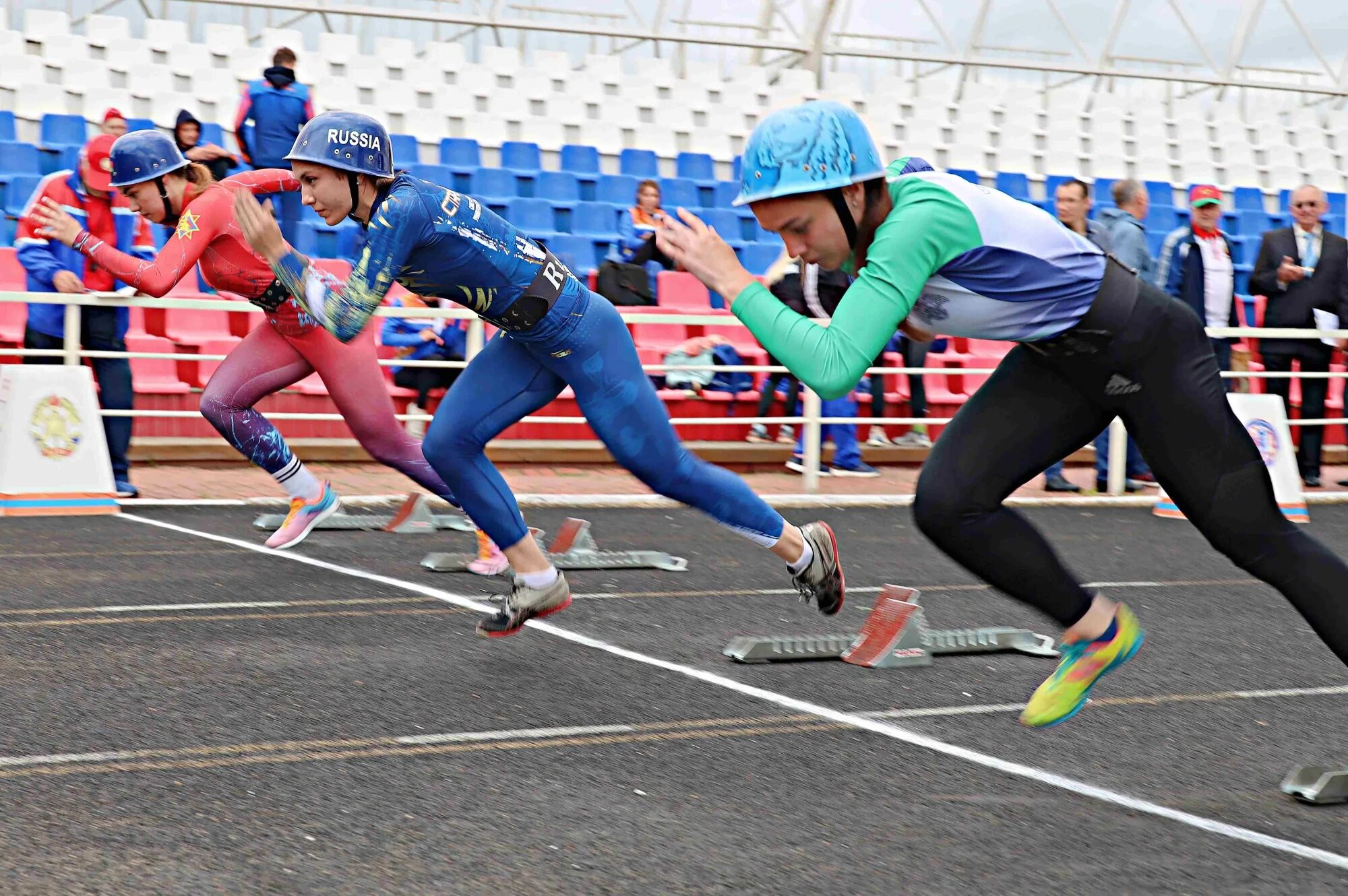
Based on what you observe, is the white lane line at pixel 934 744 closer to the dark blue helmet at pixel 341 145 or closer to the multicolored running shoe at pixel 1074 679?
the multicolored running shoe at pixel 1074 679

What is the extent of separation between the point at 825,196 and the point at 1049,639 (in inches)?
115

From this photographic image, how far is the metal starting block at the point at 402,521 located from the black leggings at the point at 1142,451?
5108mm

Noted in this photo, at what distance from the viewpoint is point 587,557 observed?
8.11 m

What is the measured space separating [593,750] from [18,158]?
1183 centimetres

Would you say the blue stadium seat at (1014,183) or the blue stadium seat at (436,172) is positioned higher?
the blue stadium seat at (436,172)

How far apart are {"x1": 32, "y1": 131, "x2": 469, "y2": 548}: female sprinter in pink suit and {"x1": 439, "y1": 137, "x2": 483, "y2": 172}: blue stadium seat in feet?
30.5

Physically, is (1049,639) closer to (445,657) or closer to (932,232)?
(445,657)

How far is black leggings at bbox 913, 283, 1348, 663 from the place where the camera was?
13.4 ft

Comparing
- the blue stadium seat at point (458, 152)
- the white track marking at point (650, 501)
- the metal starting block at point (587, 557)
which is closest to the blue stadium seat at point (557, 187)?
the blue stadium seat at point (458, 152)

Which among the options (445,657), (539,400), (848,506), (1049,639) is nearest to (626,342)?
(539,400)

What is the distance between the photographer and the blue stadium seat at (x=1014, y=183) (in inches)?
779

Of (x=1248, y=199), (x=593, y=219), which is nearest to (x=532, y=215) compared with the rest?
(x=593, y=219)

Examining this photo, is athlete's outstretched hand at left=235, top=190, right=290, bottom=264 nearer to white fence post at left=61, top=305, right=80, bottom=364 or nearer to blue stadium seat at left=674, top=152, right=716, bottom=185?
white fence post at left=61, top=305, right=80, bottom=364

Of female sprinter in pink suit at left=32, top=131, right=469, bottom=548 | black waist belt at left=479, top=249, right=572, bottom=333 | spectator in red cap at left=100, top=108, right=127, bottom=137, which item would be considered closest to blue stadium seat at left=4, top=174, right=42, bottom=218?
spectator in red cap at left=100, top=108, right=127, bottom=137
